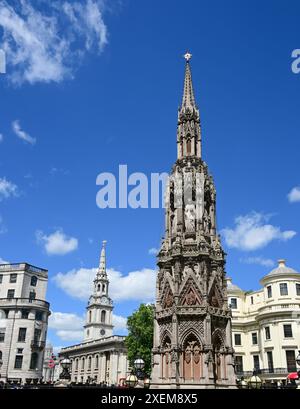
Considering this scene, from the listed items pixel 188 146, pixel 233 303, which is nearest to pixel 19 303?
pixel 233 303

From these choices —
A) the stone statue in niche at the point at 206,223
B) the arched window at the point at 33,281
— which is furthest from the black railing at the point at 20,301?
the stone statue in niche at the point at 206,223

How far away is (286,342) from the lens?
48.0 meters

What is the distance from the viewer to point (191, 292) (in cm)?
3297

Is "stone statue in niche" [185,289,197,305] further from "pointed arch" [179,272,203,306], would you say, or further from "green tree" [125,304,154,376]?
"green tree" [125,304,154,376]

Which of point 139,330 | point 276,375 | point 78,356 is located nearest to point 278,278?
point 276,375

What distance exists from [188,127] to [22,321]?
38520 millimetres

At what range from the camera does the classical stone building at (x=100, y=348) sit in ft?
257

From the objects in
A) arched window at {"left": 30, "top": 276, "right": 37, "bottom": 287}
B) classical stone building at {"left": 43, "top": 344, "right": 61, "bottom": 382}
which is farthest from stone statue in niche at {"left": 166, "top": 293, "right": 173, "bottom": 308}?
classical stone building at {"left": 43, "top": 344, "right": 61, "bottom": 382}

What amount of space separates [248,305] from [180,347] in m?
30.3

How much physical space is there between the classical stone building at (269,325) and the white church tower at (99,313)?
56.2 meters

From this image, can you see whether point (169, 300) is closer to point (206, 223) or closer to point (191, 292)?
point (191, 292)

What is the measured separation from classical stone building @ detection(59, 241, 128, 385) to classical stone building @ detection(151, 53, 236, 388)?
112 ft

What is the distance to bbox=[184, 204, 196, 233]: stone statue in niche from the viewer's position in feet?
120
